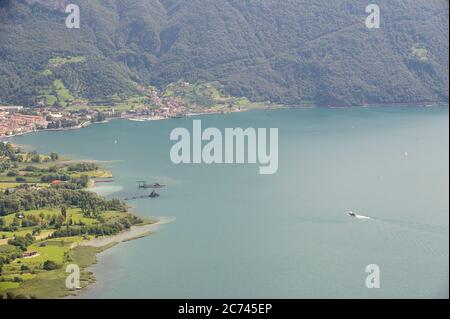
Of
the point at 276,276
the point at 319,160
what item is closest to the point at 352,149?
the point at 319,160

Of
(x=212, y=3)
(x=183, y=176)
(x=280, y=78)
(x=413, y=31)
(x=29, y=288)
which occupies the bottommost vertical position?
(x=29, y=288)

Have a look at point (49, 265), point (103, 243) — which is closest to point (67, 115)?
point (103, 243)

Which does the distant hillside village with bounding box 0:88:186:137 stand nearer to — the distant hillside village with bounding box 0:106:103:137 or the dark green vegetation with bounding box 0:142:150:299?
the distant hillside village with bounding box 0:106:103:137

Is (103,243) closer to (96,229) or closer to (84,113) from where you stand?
(96,229)

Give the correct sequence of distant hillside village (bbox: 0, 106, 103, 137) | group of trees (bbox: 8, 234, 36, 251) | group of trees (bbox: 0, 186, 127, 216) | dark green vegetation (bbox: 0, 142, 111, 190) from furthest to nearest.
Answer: distant hillside village (bbox: 0, 106, 103, 137), dark green vegetation (bbox: 0, 142, 111, 190), group of trees (bbox: 0, 186, 127, 216), group of trees (bbox: 8, 234, 36, 251)

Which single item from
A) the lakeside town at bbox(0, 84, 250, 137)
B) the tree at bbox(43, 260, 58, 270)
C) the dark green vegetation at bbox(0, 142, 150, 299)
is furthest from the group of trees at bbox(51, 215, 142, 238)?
the lakeside town at bbox(0, 84, 250, 137)

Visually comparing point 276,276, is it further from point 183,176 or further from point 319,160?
point 319,160
